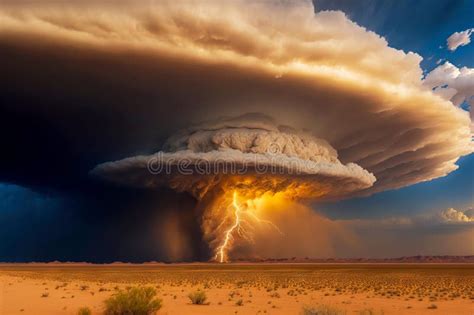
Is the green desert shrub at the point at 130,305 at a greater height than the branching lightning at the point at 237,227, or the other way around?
the branching lightning at the point at 237,227

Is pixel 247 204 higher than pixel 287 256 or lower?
higher

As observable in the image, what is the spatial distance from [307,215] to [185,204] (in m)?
19.3

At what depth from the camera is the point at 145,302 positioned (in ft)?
38.9

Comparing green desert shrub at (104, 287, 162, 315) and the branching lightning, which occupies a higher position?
the branching lightning

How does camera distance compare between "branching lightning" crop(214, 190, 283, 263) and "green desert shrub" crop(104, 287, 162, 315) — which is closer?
"green desert shrub" crop(104, 287, 162, 315)

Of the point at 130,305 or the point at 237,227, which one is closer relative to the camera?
the point at 130,305

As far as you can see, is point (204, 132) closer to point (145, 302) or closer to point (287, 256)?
point (287, 256)

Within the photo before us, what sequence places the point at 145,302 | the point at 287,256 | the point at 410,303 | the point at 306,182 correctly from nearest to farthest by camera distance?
the point at 145,302, the point at 410,303, the point at 306,182, the point at 287,256

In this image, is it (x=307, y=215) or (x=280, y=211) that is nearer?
(x=280, y=211)

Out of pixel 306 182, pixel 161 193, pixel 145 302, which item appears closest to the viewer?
pixel 145 302

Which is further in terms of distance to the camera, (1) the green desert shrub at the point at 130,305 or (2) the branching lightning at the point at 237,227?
(2) the branching lightning at the point at 237,227

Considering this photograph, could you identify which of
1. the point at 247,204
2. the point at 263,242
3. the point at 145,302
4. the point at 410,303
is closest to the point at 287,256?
the point at 263,242

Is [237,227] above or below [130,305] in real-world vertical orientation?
above

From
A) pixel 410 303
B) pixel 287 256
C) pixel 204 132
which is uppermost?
pixel 204 132
